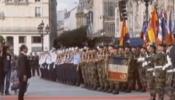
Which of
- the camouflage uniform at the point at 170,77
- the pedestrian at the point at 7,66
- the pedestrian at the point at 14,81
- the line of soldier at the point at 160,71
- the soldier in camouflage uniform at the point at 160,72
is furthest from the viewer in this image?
the pedestrian at the point at 14,81

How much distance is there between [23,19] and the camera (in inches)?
6063

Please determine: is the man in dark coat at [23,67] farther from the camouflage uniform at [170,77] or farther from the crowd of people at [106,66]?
the camouflage uniform at [170,77]

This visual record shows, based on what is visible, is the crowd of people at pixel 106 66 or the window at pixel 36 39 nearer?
the crowd of people at pixel 106 66

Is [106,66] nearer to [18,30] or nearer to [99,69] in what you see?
[99,69]

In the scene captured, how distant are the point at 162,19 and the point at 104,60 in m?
3.34

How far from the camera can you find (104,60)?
2998 centimetres

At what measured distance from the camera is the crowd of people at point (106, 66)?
21438 mm

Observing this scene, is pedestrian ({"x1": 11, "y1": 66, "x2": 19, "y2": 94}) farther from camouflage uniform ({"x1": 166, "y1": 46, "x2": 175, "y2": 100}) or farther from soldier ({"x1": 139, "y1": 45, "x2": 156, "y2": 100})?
camouflage uniform ({"x1": 166, "y1": 46, "x2": 175, "y2": 100})

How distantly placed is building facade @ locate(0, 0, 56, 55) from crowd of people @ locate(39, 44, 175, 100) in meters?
104

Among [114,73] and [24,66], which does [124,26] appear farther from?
[24,66]

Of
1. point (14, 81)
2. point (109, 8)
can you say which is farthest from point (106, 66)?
point (109, 8)

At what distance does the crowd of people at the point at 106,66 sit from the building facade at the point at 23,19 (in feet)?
340

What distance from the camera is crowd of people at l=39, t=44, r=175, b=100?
21438 millimetres

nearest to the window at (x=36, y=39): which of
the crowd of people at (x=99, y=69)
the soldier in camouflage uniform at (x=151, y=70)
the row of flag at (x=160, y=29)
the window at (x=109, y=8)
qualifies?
the window at (x=109, y=8)
